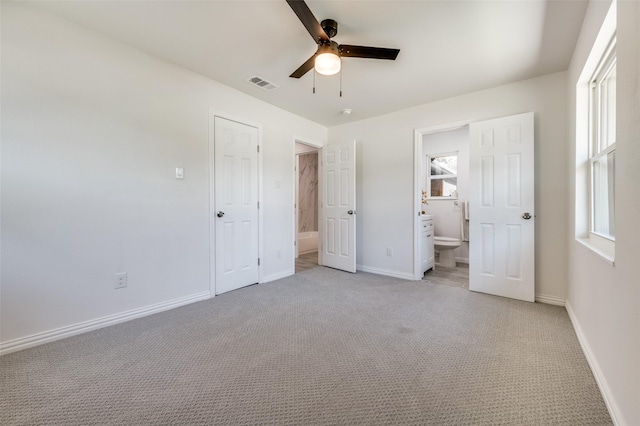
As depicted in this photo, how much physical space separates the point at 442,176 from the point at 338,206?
2356mm

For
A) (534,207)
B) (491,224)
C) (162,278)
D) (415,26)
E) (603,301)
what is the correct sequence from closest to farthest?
1. (603,301)
2. (415,26)
3. (162,278)
4. (534,207)
5. (491,224)

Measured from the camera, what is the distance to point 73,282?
2.06 meters

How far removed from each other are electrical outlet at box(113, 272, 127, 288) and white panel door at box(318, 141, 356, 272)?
275cm

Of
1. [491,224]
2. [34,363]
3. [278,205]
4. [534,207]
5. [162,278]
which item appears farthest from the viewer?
[278,205]

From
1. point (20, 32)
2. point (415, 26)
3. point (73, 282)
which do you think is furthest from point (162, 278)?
point (415, 26)

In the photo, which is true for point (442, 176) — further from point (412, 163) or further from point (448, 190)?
point (412, 163)

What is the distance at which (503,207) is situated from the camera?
291 centimetres

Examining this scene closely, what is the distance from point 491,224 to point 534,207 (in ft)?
1.39

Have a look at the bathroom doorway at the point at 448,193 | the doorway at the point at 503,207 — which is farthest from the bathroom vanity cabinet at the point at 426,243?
the doorway at the point at 503,207

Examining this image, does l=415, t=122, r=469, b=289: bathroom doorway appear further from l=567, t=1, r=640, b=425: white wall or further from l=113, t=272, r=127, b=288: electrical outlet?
l=113, t=272, r=127, b=288: electrical outlet

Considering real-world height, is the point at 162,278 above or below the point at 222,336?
above

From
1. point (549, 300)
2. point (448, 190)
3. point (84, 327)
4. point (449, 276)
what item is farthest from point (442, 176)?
point (84, 327)

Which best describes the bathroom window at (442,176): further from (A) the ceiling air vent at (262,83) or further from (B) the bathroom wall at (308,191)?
(A) the ceiling air vent at (262,83)

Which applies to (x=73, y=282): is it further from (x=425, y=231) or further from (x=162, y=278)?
(x=425, y=231)
